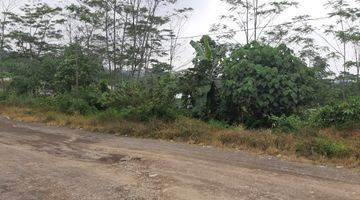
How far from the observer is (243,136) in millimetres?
11461

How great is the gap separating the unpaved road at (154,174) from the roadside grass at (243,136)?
0.68 meters

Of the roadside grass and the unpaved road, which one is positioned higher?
the roadside grass

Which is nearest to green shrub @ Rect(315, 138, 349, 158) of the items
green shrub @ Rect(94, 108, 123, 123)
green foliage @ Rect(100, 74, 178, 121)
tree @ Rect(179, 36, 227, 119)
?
green foliage @ Rect(100, 74, 178, 121)

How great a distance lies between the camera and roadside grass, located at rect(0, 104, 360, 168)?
9898mm

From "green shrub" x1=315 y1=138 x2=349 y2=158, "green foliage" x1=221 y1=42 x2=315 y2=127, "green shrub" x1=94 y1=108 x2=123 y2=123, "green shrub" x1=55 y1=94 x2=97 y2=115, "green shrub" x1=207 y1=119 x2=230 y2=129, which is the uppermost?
"green foliage" x1=221 y1=42 x2=315 y2=127

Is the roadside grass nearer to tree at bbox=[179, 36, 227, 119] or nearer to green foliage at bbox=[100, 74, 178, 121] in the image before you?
green foliage at bbox=[100, 74, 178, 121]

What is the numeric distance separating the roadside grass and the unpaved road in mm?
683

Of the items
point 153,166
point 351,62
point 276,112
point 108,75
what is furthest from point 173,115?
point 351,62

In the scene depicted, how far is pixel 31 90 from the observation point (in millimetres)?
23594

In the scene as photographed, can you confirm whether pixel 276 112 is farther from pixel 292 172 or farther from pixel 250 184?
pixel 250 184

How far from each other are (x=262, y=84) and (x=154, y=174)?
676cm

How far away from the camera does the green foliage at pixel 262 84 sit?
13.7 metres

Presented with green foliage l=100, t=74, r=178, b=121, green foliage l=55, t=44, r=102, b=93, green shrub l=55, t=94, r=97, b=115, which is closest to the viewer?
green foliage l=100, t=74, r=178, b=121

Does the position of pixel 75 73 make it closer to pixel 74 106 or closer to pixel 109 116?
pixel 74 106
